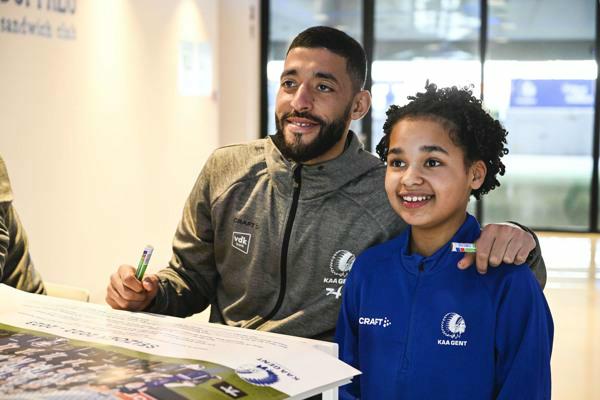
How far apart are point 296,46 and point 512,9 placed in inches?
301

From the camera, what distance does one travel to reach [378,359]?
159 cm

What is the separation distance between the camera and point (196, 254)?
80.8 inches

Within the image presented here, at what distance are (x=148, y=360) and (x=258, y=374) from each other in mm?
150

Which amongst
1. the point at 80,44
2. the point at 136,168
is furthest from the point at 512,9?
the point at 80,44

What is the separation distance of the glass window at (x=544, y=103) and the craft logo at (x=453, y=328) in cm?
788

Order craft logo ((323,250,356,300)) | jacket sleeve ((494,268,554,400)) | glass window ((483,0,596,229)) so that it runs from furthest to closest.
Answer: glass window ((483,0,596,229)), craft logo ((323,250,356,300)), jacket sleeve ((494,268,554,400))

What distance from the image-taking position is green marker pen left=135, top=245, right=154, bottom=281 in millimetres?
1525

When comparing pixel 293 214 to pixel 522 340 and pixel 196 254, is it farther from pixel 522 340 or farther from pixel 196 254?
pixel 522 340

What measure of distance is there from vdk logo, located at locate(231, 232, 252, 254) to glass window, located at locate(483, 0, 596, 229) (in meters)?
7.55

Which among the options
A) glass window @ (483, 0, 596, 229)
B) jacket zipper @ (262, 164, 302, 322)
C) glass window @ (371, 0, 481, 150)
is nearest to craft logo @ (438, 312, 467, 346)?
jacket zipper @ (262, 164, 302, 322)

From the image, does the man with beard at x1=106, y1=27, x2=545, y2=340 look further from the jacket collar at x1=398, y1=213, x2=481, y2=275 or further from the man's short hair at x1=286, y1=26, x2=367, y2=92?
the jacket collar at x1=398, y1=213, x2=481, y2=275

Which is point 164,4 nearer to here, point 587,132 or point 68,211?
point 68,211

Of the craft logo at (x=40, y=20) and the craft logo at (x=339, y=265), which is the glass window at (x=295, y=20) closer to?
the craft logo at (x=40, y=20)

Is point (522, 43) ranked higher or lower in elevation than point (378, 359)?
higher
